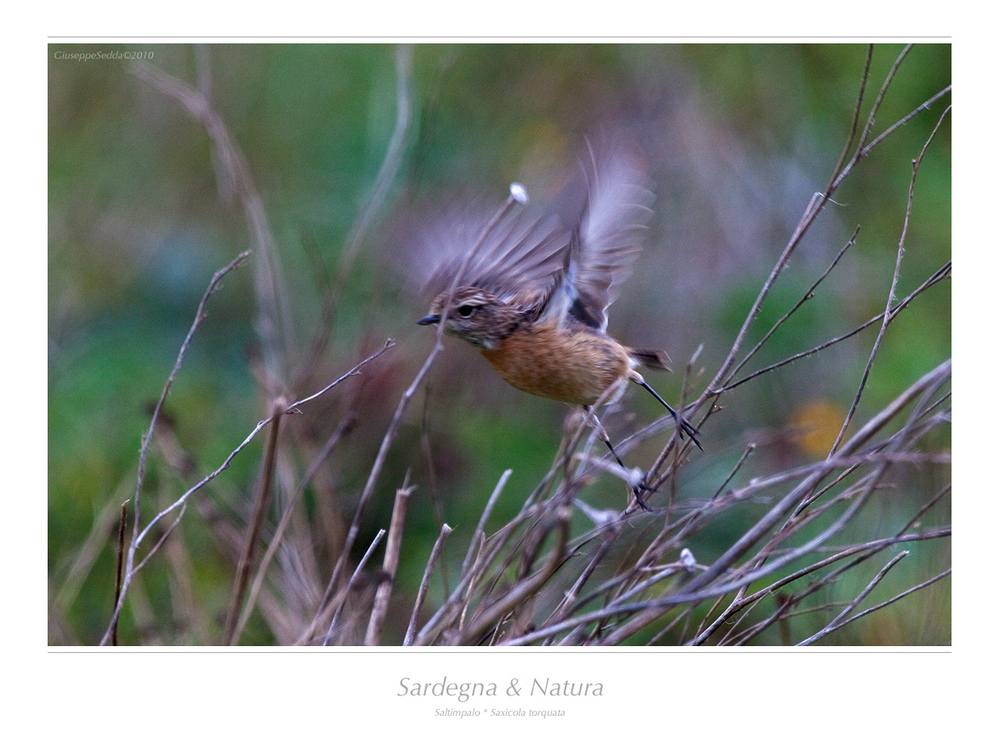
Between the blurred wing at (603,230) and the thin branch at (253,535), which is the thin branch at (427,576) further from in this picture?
the blurred wing at (603,230)

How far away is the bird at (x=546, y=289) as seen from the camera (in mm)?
2367

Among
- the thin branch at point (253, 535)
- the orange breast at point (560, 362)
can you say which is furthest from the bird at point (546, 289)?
the thin branch at point (253, 535)

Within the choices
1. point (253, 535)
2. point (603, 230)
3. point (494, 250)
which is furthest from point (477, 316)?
point (253, 535)

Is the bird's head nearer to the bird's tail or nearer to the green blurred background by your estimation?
the green blurred background

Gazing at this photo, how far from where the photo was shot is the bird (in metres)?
2.37

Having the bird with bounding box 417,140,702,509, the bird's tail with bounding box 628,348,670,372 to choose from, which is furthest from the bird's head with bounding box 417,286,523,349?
the bird's tail with bounding box 628,348,670,372

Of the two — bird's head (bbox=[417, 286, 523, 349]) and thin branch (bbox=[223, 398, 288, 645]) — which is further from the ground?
bird's head (bbox=[417, 286, 523, 349])

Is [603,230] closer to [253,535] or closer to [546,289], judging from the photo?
[546,289]

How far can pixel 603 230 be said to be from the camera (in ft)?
7.74
